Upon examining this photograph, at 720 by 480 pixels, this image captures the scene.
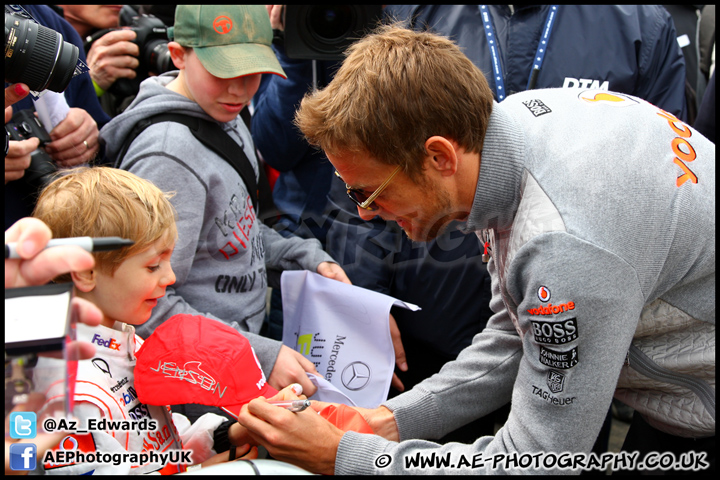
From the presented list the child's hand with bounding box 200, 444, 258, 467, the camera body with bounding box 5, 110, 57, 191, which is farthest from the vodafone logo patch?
the camera body with bounding box 5, 110, 57, 191

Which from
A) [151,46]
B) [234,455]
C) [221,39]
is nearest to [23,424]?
[234,455]

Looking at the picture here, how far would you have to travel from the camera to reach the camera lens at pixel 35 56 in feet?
5.37

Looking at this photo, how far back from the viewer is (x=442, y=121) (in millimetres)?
1457

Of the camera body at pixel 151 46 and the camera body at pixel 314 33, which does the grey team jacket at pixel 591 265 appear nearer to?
the camera body at pixel 314 33

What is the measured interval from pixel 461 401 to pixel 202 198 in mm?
1010

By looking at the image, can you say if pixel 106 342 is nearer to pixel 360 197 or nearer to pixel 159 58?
pixel 360 197

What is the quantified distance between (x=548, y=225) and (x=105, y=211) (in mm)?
1002

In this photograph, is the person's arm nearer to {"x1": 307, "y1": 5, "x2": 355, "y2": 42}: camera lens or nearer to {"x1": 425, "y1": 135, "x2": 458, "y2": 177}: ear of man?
{"x1": 425, "y1": 135, "x2": 458, "y2": 177}: ear of man

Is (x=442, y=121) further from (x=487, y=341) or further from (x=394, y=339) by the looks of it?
(x=394, y=339)

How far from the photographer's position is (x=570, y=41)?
2.28m

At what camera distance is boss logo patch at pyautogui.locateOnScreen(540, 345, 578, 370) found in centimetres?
133

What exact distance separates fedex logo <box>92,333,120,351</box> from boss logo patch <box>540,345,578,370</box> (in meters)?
1.00

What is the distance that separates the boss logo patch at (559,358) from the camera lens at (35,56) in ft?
4.78

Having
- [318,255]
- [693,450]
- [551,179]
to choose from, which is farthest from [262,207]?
[693,450]
